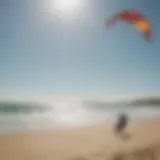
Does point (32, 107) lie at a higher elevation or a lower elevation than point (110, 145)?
higher

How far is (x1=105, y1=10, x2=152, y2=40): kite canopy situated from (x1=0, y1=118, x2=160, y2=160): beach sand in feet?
1.01

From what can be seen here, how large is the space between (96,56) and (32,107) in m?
0.27

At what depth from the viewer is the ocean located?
109cm

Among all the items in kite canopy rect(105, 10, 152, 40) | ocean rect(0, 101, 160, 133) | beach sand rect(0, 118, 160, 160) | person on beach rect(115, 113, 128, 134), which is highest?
kite canopy rect(105, 10, 152, 40)

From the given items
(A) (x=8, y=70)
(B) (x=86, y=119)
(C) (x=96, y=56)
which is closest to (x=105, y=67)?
(C) (x=96, y=56)

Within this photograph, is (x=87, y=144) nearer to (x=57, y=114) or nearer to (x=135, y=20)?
(x=57, y=114)

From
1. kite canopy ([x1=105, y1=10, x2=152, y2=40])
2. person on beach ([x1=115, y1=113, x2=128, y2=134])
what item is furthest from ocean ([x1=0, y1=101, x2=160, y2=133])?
kite canopy ([x1=105, y1=10, x2=152, y2=40])

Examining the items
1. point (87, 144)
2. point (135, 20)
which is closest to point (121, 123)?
Result: point (87, 144)

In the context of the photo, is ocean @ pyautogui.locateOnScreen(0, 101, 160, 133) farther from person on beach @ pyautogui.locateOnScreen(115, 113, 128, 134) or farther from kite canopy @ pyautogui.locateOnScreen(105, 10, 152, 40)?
kite canopy @ pyautogui.locateOnScreen(105, 10, 152, 40)

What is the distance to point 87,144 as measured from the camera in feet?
3.69

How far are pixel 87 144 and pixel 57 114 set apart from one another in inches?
5.3

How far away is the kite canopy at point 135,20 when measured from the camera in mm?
1193

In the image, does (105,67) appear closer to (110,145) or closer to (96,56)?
(96,56)

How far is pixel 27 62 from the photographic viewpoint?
3.69 feet
